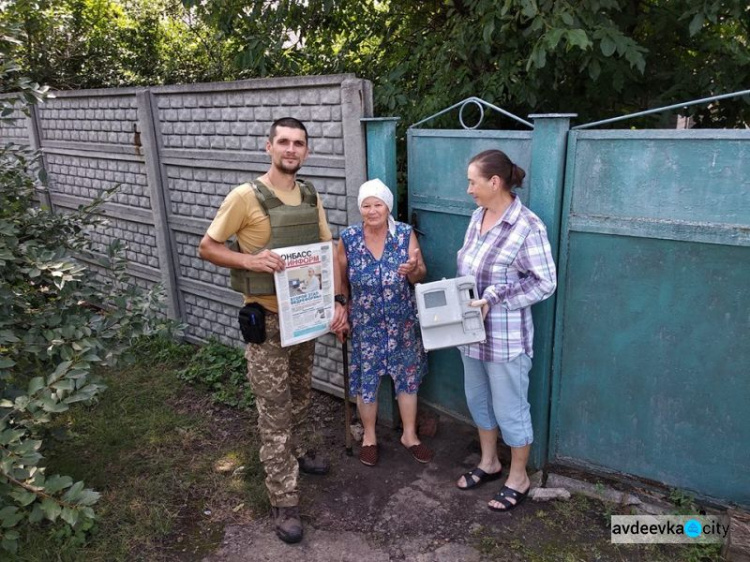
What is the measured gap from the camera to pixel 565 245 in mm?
3029

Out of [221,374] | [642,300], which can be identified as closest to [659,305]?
[642,300]

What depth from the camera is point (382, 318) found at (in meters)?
3.39

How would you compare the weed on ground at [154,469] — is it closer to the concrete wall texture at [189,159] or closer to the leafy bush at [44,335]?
the leafy bush at [44,335]

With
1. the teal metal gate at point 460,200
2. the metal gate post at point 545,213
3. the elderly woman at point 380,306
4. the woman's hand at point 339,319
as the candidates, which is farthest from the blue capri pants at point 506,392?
the woman's hand at point 339,319

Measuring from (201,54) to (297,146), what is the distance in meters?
5.30

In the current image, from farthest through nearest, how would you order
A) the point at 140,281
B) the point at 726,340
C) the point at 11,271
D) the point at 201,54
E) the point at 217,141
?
1. the point at 201,54
2. the point at 140,281
3. the point at 217,141
4. the point at 11,271
5. the point at 726,340

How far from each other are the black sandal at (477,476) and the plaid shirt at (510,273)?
0.74 m

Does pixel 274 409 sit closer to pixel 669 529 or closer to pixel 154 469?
pixel 154 469

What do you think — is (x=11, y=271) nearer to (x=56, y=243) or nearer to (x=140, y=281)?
(x=56, y=243)

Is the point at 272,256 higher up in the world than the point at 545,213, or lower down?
lower down

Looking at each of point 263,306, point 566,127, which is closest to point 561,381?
point 566,127

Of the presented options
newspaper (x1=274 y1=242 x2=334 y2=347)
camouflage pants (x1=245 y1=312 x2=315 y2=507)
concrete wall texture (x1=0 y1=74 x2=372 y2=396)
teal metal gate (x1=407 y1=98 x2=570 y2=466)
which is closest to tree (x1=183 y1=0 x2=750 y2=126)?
teal metal gate (x1=407 y1=98 x2=570 y2=466)

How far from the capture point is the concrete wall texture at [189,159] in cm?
374

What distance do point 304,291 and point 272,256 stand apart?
27cm
